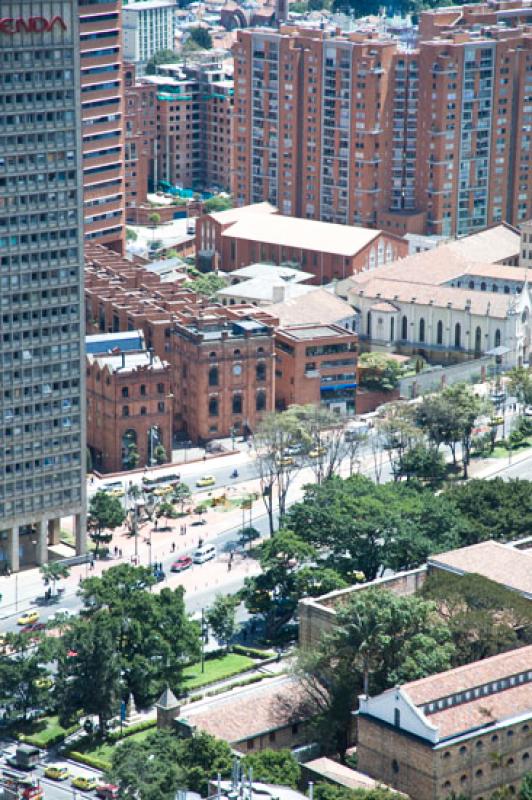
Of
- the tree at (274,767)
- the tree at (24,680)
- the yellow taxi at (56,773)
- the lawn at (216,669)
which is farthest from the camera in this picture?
the lawn at (216,669)

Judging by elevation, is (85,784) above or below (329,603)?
below

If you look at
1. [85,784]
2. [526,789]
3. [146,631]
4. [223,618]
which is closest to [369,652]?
[526,789]

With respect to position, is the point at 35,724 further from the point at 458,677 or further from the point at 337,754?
the point at 458,677

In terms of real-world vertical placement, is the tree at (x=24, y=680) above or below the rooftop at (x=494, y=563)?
below

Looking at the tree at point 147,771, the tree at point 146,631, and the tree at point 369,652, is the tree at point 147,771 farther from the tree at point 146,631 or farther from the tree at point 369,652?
the tree at point 146,631

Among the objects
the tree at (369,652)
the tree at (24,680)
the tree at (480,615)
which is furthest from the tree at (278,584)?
the tree at (24,680)

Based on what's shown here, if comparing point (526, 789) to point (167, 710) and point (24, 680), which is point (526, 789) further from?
point (24, 680)

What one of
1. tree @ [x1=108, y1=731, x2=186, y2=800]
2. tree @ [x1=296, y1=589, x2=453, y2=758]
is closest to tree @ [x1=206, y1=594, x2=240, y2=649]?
tree @ [x1=296, y1=589, x2=453, y2=758]
